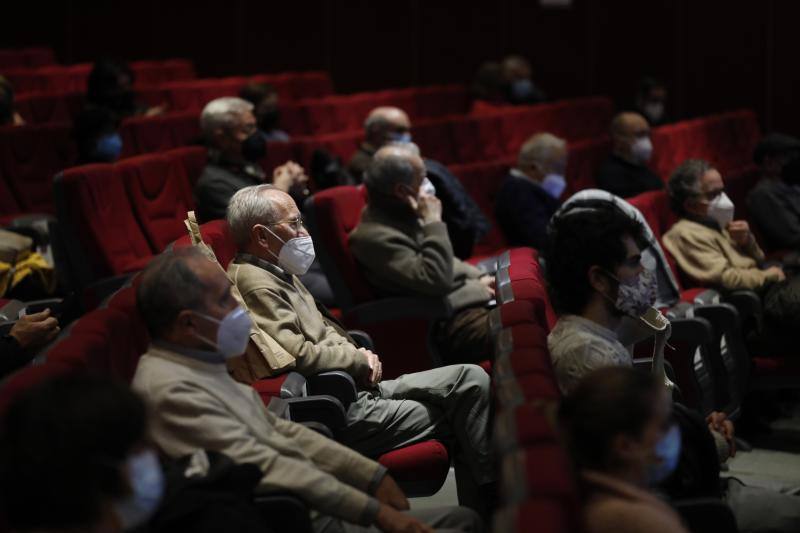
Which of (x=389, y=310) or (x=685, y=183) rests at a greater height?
(x=685, y=183)

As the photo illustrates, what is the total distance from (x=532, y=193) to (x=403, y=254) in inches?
47.2

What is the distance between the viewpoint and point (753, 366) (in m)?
3.92

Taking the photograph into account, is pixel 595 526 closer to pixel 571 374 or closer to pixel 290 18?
pixel 571 374

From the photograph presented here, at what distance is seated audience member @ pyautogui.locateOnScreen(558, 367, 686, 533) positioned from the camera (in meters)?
1.68

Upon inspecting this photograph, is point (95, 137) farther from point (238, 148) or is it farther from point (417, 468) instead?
point (417, 468)

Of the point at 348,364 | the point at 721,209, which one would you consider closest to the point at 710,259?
the point at 721,209

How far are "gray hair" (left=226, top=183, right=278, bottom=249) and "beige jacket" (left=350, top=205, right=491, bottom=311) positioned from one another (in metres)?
0.77

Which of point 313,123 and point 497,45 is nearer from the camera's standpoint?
point 313,123

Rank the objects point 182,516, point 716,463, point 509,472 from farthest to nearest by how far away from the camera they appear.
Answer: point 716,463 → point 182,516 → point 509,472

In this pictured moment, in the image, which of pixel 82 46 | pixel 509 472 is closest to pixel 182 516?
pixel 509 472

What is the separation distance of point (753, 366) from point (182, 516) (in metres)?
2.54

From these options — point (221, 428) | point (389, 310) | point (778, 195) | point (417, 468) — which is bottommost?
point (417, 468)

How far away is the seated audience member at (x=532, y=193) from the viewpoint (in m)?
4.74

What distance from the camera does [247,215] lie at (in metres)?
2.99
